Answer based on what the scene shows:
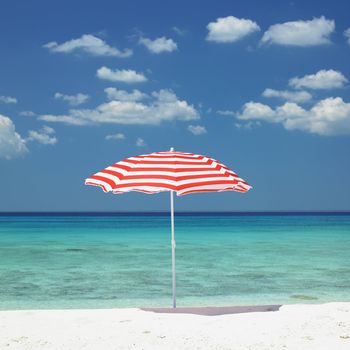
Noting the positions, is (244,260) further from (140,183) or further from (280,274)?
(140,183)

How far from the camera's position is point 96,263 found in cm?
1791

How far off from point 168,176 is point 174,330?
166 centimetres

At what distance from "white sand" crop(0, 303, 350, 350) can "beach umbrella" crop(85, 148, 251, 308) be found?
1.38 m

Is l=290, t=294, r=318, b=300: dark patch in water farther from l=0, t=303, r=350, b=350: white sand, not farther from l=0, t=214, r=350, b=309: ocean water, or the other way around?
l=0, t=303, r=350, b=350: white sand

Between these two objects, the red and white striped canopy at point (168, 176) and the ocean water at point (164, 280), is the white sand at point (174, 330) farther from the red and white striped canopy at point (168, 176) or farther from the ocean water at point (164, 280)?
the ocean water at point (164, 280)

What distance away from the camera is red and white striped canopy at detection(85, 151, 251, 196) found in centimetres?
598

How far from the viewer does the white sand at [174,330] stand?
4.98 metres

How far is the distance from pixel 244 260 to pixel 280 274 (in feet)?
14.1

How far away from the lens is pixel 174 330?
17.6 ft

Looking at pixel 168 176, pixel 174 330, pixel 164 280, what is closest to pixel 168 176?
pixel 168 176

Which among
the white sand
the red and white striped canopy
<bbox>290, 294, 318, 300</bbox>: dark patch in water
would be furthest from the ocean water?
the red and white striped canopy

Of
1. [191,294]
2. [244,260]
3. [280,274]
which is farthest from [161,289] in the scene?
[244,260]

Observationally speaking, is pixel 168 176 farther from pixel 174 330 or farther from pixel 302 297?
pixel 302 297

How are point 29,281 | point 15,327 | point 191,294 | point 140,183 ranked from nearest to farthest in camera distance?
point 15,327
point 140,183
point 191,294
point 29,281
